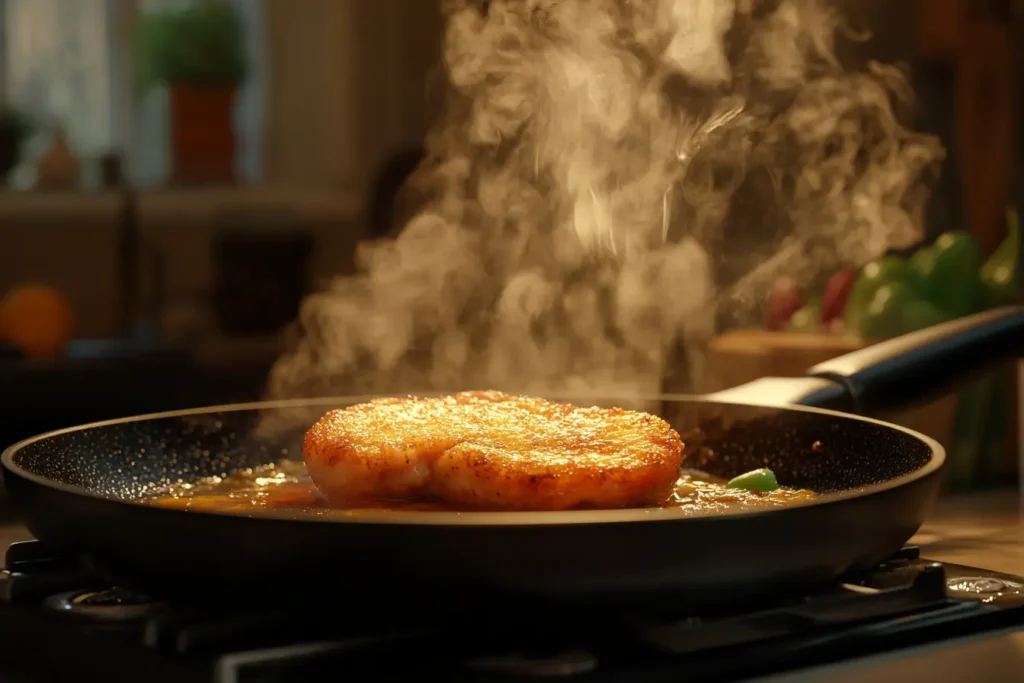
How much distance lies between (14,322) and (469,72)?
8.68 ft

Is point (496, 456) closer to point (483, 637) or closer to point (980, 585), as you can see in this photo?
point (483, 637)

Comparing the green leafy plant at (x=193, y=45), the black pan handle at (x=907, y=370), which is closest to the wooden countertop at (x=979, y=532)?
the black pan handle at (x=907, y=370)

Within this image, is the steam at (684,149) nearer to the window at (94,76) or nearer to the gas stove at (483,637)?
the gas stove at (483,637)

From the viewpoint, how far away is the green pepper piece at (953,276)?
6.25 ft

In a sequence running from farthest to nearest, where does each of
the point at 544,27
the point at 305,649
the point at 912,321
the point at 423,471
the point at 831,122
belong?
the point at 831,122 → the point at 544,27 → the point at 912,321 → the point at 423,471 → the point at 305,649

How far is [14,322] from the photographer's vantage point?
421 centimetres

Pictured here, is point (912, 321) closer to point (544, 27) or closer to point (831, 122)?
point (831, 122)

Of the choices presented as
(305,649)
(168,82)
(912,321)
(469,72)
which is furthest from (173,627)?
(168,82)

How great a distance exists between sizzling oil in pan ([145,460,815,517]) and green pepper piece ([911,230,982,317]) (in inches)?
24.8

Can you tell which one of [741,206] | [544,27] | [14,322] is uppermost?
[544,27]

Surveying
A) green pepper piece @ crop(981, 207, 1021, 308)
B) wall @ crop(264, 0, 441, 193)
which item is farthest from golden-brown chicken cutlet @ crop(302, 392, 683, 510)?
wall @ crop(264, 0, 441, 193)

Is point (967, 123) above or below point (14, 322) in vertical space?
above

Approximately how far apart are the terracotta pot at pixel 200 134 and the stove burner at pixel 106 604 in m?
4.34

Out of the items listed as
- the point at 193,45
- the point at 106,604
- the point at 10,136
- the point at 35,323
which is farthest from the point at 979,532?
the point at 10,136
